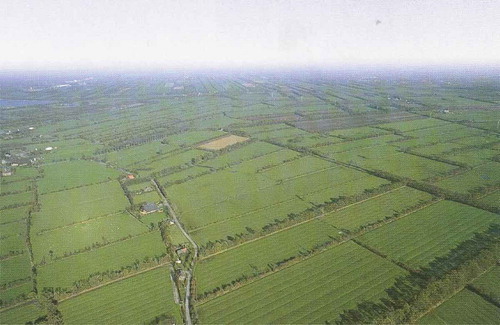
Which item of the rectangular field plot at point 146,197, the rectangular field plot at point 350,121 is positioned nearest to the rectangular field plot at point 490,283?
the rectangular field plot at point 146,197

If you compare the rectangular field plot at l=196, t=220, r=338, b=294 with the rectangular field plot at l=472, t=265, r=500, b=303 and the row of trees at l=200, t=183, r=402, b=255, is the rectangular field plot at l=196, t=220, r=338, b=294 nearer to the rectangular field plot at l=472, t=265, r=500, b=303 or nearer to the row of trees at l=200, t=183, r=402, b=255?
the row of trees at l=200, t=183, r=402, b=255

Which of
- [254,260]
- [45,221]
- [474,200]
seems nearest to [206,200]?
[254,260]

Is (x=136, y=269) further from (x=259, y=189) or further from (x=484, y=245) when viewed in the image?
(x=484, y=245)

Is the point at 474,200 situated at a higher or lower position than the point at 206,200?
higher

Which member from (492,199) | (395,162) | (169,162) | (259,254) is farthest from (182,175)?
(492,199)

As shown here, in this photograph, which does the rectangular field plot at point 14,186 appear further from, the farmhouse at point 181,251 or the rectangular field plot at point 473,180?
the rectangular field plot at point 473,180

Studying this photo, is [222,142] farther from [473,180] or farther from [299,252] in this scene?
[473,180]
